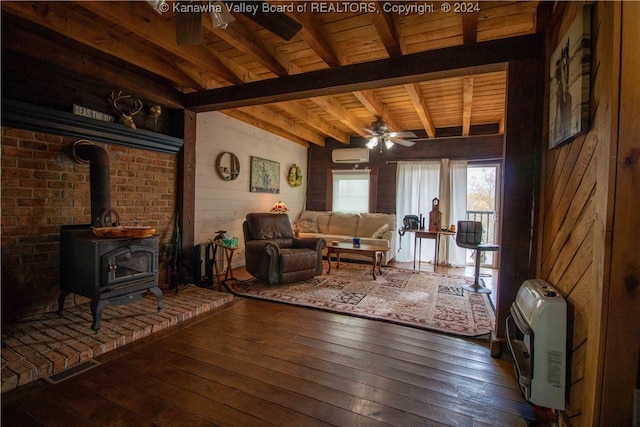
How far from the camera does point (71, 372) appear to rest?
69.7 inches

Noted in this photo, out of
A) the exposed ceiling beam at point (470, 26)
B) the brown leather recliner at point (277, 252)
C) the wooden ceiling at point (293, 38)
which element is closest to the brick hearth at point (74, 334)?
the brown leather recliner at point (277, 252)

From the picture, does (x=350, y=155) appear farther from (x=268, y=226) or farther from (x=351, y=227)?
(x=268, y=226)

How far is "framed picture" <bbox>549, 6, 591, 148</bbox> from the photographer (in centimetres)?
131

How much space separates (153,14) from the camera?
219cm

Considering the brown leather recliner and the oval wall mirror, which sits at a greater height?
Answer: the oval wall mirror

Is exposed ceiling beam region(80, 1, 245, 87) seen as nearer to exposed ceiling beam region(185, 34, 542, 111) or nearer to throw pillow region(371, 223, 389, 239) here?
exposed ceiling beam region(185, 34, 542, 111)

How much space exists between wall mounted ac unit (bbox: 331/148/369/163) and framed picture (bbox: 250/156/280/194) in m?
1.36

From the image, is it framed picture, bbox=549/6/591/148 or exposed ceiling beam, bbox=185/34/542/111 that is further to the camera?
exposed ceiling beam, bbox=185/34/542/111

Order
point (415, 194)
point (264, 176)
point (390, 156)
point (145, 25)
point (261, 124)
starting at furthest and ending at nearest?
1. point (390, 156)
2. point (415, 194)
3. point (264, 176)
4. point (261, 124)
5. point (145, 25)

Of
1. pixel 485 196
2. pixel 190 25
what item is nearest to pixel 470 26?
pixel 190 25

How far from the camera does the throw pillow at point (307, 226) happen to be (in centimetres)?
582

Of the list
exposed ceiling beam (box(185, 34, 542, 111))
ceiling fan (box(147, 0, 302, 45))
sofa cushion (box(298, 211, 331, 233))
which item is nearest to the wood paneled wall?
sofa cushion (box(298, 211, 331, 233))

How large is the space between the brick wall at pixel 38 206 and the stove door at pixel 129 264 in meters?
0.70

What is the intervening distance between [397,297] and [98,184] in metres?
3.21
